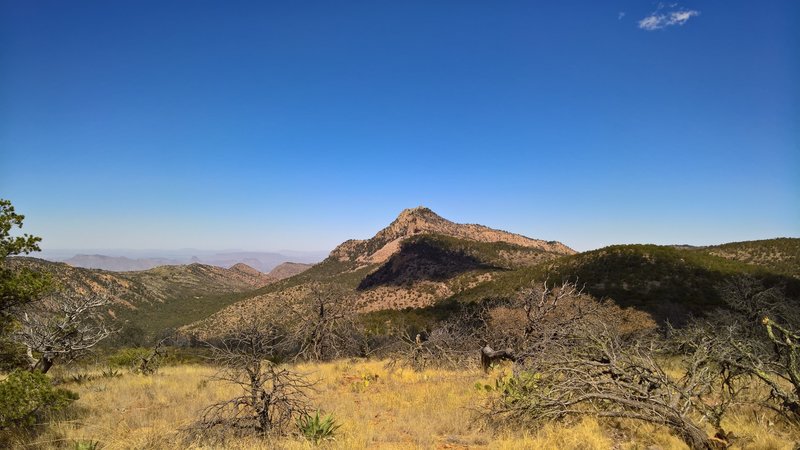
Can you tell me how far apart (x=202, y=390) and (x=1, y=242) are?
810 cm

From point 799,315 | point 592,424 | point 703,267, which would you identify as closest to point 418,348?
point 592,424

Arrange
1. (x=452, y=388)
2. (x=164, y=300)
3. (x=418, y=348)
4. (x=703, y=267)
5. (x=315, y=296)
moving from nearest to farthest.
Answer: (x=452, y=388) → (x=418, y=348) → (x=315, y=296) → (x=703, y=267) → (x=164, y=300)

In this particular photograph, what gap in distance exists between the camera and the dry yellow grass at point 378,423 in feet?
23.2

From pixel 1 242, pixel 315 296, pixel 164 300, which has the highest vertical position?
pixel 1 242

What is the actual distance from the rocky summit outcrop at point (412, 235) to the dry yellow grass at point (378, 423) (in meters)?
104

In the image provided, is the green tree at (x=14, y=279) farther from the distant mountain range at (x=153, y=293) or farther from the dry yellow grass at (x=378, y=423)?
the distant mountain range at (x=153, y=293)

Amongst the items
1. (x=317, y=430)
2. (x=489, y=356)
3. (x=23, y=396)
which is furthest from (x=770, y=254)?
(x=23, y=396)

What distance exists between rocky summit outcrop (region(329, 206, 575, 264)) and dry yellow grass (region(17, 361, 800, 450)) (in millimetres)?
Result: 103604

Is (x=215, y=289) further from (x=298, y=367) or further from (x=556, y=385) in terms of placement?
(x=556, y=385)

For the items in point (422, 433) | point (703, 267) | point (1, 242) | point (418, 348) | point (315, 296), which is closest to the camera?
point (1, 242)

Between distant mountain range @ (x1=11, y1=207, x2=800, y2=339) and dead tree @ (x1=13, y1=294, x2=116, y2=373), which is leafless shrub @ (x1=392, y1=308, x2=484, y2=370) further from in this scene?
dead tree @ (x1=13, y1=294, x2=116, y2=373)

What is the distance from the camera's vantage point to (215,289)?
514ft

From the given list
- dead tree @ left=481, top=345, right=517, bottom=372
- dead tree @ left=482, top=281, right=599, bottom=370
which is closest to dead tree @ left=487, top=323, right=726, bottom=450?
dead tree @ left=482, top=281, right=599, bottom=370

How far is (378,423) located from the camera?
9.25 meters
